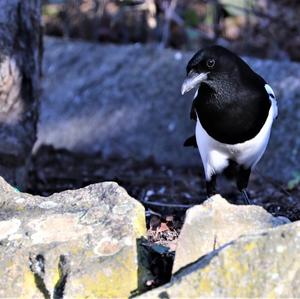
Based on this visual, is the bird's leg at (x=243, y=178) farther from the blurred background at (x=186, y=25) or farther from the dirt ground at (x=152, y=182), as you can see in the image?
the blurred background at (x=186, y=25)

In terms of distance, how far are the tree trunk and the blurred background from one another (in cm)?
239

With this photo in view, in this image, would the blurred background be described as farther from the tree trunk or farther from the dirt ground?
the tree trunk

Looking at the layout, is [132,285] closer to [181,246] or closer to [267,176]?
[181,246]

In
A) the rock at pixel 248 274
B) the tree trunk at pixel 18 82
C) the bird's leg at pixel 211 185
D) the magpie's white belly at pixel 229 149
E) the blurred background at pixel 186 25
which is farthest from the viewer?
the blurred background at pixel 186 25

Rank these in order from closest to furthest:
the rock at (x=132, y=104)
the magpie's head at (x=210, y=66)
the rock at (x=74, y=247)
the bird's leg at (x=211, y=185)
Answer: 1. the rock at (x=74, y=247)
2. the magpie's head at (x=210, y=66)
3. the bird's leg at (x=211, y=185)
4. the rock at (x=132, y=104)

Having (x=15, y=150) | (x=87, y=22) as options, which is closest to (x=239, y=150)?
(x=15, y=150)

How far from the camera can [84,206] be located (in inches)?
111

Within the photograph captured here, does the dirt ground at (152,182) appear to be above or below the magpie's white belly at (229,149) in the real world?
below

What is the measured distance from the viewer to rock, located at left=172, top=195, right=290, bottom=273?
8.14ft

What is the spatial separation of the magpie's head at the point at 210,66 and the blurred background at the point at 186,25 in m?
2.92

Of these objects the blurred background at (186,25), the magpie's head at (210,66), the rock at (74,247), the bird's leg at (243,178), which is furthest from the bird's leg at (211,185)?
the blurred background at (186,25)

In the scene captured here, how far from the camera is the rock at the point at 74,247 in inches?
97.3

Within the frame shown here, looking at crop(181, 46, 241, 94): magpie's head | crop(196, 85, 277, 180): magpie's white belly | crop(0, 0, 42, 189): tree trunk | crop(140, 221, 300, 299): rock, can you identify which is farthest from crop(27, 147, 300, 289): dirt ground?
crop(140, 221, 300, 299): rock

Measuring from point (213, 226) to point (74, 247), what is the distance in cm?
47
